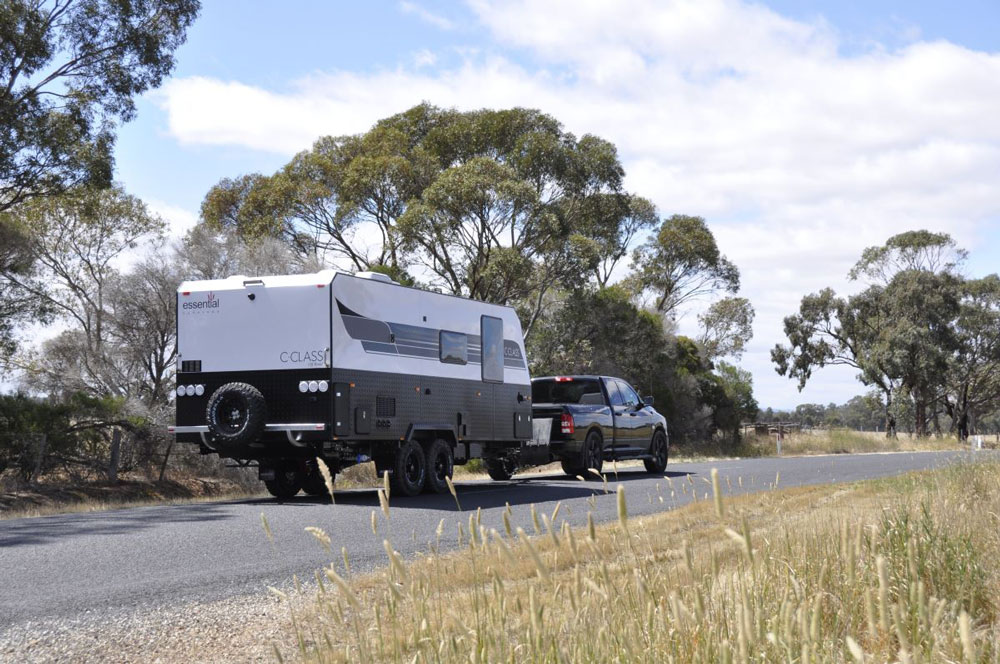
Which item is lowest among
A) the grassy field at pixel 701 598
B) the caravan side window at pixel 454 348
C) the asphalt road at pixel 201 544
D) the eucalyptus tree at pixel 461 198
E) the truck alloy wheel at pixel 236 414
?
the asphalt road at pixel 201 544

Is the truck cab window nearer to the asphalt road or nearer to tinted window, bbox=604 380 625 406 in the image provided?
tinted window, bbox=604 380 625 406

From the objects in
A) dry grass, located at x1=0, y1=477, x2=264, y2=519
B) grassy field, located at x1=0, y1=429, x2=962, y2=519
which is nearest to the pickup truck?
grassy field, located at x1=0, y1=429, x2=962, y2=519

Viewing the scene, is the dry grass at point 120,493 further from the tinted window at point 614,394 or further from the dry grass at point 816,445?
the dry grass at point 816,445

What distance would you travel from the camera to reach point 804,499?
12734mm

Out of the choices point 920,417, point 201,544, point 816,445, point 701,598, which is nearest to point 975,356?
point 920,417

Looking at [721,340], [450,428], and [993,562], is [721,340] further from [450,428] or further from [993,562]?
[993,562]

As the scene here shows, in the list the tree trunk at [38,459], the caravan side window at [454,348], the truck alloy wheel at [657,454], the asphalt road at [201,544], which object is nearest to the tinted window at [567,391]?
the truck alloy wheel at [657,454]

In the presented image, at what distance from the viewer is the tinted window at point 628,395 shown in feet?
68.9

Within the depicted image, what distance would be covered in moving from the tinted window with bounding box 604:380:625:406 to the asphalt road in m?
4.50

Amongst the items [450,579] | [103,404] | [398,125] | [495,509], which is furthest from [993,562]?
[398,125]

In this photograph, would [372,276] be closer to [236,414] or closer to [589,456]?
[236,414]

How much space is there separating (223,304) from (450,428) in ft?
12.9

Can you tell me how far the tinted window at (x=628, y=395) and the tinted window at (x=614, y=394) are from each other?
0.52ft

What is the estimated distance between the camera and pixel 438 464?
16.3m
